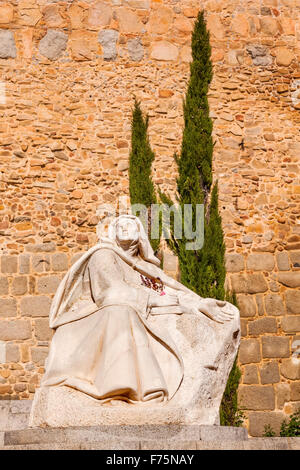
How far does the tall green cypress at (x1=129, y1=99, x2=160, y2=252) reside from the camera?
975 cm

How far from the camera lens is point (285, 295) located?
10023 mm

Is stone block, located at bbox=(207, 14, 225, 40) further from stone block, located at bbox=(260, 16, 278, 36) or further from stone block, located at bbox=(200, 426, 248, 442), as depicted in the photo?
stone block, located at bbox=(200, 426, 248, 442)

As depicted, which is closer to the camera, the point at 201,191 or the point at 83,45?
the point at 201,191

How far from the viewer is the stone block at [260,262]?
396 inches

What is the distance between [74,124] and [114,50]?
1178 mm

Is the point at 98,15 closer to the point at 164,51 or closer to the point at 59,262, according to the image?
the point at 164,51

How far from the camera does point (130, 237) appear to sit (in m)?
5.38

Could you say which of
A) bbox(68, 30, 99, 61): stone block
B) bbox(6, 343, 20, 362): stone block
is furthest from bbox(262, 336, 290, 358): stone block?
bbox(68, 30, 99, 61): stone block

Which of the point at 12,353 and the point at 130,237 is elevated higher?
the point at 130,237

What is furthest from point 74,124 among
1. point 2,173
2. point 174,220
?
point 174,220

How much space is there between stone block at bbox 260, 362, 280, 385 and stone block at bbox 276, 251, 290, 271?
3.99 feet

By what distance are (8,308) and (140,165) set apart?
7.79 ft

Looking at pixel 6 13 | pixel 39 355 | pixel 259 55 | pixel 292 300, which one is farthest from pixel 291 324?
pixel 6 13
